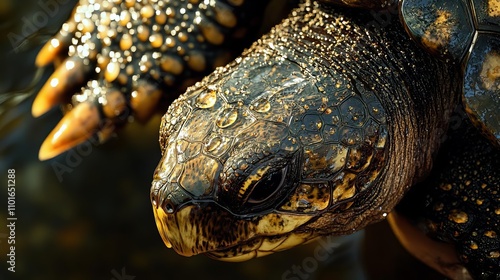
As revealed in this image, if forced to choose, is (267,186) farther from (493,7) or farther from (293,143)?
(493,7)

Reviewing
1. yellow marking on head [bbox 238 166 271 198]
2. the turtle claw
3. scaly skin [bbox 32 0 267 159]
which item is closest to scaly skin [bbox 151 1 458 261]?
yellow marking on head [bbox 238 166 271 198]

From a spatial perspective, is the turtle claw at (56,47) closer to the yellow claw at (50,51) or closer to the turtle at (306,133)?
the yellow claw at (50,51)

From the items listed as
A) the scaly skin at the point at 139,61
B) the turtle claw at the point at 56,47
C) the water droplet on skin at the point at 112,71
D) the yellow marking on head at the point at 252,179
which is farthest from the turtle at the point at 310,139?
the turtle claw at the point at 56,47

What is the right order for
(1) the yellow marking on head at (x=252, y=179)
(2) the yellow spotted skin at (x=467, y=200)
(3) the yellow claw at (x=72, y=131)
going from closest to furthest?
(1) the yellow marking on head at (x=252, y=179) < (2) the yellow spotted skin at (x=467, y=200) < (3) the yellow claw at (x=72, y=131)

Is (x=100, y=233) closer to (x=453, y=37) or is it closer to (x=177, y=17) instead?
(x=177, y=17)

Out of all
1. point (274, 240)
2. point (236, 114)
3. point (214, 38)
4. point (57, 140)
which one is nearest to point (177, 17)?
point (214, 38)

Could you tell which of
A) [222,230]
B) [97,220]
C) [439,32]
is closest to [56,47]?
[97,220]

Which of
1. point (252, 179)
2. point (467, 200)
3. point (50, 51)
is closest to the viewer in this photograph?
point (252, 179)
